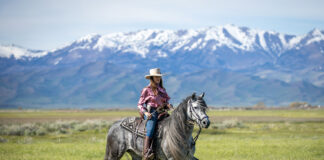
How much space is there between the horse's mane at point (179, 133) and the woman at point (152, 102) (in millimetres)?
659

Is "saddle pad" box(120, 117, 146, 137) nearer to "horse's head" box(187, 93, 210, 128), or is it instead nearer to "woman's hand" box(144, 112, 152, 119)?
"woman's hand" box(144, 112, 152, 119)

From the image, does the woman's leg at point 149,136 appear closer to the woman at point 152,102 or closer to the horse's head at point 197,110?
the woman at point 152,102

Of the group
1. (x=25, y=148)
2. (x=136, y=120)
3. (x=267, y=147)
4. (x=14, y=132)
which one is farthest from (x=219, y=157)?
(x=14, y=132)

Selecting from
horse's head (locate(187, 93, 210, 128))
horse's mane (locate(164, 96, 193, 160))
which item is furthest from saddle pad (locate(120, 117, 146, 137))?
horse's head (locate(187, 93, 210, 128))

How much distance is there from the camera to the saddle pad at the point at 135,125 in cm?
1309

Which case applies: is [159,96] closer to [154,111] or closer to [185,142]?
[154,111]

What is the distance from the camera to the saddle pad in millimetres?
13094

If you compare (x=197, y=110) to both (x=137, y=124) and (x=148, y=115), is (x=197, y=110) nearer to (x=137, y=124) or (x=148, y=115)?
(x=148, y=115)

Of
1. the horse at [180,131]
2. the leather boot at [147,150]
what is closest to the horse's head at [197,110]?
the horse at [180,131]

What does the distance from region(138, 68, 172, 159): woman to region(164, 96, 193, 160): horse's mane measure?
659mm

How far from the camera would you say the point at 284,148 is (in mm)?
25250

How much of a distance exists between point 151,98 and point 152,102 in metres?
0.12

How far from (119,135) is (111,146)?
0.41 m

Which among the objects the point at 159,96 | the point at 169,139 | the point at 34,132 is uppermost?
the point at 159,96
